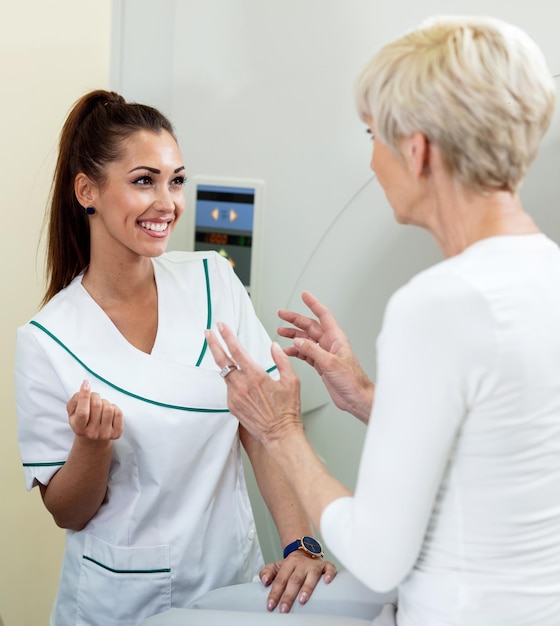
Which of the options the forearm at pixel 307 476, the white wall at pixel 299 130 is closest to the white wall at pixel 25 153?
the white wall at pixel 299 130

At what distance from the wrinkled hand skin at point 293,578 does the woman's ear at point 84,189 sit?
2.23 ft

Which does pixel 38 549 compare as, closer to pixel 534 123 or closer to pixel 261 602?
pixel 261 602

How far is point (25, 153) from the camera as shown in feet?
5.94

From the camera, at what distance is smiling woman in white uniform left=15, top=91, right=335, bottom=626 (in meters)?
1.43

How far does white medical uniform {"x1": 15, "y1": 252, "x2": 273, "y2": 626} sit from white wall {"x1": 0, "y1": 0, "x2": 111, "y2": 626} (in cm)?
39

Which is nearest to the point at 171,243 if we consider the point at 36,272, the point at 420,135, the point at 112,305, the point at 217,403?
the point at 36,272

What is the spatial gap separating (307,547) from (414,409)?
0.61 meters

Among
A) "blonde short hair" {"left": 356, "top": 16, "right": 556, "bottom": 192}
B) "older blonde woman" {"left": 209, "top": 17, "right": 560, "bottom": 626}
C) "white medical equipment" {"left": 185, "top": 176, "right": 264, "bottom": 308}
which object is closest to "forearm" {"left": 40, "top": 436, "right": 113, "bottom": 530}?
"older blonde woman" {"left": 209, "top": 17, "right": 560, "bottom": 626}

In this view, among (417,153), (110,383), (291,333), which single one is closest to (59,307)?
(110,383)

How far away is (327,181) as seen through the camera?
1.75 meters

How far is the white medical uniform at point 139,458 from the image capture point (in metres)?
1.43

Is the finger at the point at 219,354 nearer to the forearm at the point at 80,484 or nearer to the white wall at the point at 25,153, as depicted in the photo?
the forearm at the point at 80,484

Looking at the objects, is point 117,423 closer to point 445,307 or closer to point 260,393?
point 260,393

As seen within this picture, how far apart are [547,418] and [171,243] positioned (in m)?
1.16
